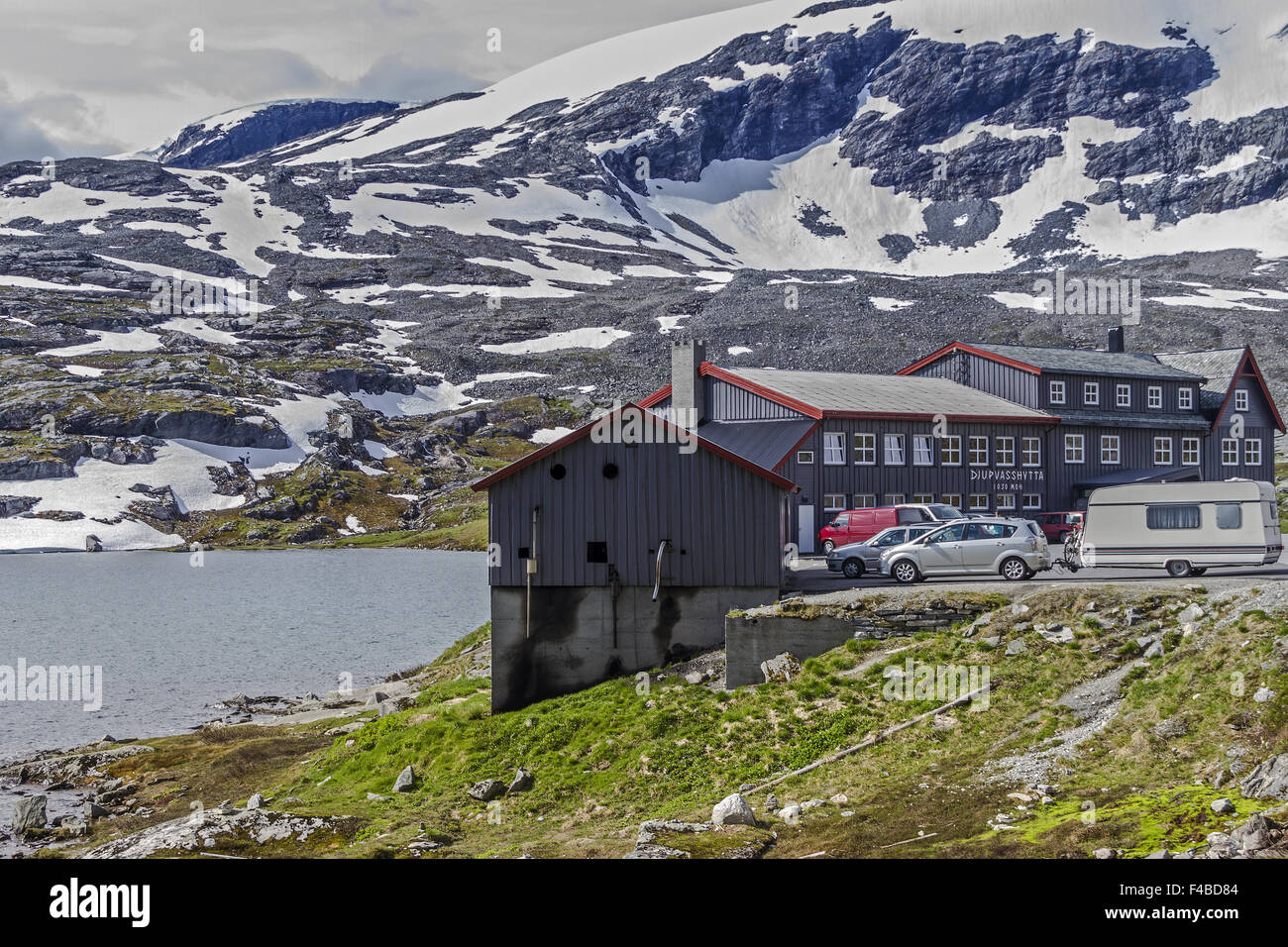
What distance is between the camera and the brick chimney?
189 ft

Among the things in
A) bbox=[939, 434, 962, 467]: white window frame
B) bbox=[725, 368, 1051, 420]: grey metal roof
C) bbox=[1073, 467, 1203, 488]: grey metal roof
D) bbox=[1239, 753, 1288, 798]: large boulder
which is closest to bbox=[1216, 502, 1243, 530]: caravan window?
bbox=[1239, 753, 1288, 798]: large boulder

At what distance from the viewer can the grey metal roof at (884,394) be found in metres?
56.8

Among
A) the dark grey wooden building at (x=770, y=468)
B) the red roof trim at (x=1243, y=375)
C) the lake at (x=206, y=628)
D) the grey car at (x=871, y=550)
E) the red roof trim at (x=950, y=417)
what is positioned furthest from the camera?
the red roof trim at (x=1243, y=375)

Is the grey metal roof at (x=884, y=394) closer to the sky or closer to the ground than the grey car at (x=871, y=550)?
closer to the sky

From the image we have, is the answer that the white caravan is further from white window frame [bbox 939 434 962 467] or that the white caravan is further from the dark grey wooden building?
white window frame [bbox 939 434 962 467]

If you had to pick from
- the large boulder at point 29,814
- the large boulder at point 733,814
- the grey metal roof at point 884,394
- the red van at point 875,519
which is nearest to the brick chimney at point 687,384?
the grey metal roof at point 884,394

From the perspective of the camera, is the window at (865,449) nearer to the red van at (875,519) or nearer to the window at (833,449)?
the window at (833,449)

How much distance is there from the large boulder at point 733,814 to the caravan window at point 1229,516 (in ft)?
73.5

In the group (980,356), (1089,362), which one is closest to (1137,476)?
(1089,362)

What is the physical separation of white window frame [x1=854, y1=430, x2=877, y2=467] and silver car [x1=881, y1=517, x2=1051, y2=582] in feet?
67.4

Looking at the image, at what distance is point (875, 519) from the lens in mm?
46625
